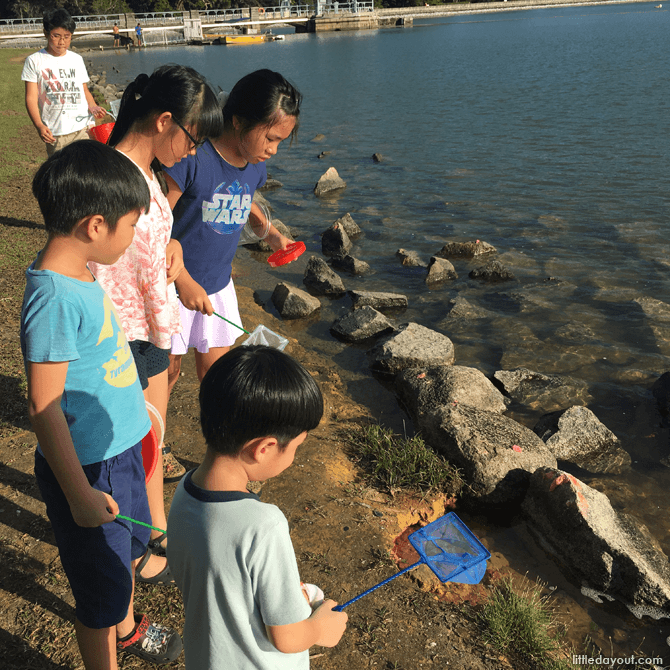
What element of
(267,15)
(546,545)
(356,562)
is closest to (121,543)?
(356,562)

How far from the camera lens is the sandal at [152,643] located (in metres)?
2.46

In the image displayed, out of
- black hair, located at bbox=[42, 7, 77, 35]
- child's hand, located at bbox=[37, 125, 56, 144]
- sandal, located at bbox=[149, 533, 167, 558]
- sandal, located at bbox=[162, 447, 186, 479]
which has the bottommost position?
sandal, located at bbox=[162, 447, 186, 479]

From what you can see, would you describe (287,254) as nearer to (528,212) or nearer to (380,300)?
(380,300)

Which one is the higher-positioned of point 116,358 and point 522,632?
point 116,358

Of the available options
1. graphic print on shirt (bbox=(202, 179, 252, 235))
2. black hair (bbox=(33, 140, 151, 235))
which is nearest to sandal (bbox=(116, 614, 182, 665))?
black hair (bbox=(33, 140, 151, 235))

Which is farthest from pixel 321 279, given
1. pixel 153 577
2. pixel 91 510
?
pixel 91 510

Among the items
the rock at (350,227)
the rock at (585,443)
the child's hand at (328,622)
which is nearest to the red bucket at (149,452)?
the child's hand at (328,622)

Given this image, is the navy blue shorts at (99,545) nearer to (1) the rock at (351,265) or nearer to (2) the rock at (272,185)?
(1) the rock at (351,265)

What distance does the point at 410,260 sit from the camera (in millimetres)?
8805

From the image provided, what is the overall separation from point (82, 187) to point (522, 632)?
2.78m

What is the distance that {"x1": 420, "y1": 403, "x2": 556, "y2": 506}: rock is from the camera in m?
4.04

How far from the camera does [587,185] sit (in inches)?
469

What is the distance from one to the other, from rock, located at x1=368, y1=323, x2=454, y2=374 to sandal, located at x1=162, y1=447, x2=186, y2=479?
265 cm

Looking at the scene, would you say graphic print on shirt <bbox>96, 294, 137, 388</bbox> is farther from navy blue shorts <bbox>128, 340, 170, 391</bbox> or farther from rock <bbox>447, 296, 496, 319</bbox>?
rock <bbox>447, 296, 496, 319</bbox>
